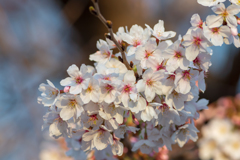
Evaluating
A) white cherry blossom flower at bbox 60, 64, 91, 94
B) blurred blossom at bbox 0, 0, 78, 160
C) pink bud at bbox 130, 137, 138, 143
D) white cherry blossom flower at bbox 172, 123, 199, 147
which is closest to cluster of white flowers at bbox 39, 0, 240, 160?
white cherry blossom flower at bbox 60, 64, 91, 94

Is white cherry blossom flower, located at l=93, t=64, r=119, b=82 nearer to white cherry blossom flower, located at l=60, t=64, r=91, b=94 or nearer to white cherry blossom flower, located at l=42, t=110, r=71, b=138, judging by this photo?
white cherry blossom flower, located at l=60, t=64, r=91, b=94

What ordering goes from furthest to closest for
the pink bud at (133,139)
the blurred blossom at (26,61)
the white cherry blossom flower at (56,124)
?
the blurred blossom at (26,61) → the pink bud at (133,139) → the white cherry blossom flower at (56,124)

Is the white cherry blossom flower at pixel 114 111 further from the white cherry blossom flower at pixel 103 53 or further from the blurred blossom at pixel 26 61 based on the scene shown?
the blurred blossom at pixel 26 61

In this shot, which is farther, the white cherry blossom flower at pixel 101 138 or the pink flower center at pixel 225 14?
the white cherry blossom flower at pixel 101 138

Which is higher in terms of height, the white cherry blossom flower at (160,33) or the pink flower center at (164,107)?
the white cherry blossom flower at (160,33)

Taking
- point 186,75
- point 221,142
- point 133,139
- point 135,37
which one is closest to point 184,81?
point 186,75

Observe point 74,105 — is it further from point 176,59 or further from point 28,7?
point 28,7

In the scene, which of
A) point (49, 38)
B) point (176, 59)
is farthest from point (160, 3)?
point (176, 59)

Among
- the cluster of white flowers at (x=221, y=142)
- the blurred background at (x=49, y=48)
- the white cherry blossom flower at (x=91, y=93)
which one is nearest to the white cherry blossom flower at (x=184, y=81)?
the white cherry blossom flower at (x=91, y=93)
